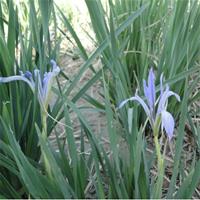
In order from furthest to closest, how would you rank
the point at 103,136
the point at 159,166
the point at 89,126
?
the point at 103,136 → the point at 89,126 → the point at 159,166

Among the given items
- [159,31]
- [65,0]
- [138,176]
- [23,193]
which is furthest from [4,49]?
[65,0]

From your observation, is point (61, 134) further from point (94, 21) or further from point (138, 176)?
point (138, 176)

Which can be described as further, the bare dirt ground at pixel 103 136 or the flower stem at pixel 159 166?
the bare dirt ground at pixel 103 136

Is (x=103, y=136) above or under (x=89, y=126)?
under

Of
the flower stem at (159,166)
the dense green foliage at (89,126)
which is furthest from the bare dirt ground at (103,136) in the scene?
the flower stem at (159,166)

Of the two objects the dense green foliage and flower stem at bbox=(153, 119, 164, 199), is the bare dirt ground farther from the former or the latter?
flower stem at bbox=(153, 119, 164, 199)

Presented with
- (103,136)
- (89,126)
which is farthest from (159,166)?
(103,136)

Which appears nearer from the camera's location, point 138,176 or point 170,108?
point 138,176

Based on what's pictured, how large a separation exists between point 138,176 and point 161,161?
0.39 ft

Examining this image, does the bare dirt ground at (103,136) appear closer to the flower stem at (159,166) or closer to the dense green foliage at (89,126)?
the dense green foliage at (89,126)

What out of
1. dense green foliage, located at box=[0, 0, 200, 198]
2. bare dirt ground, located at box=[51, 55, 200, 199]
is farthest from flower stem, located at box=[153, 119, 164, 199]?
bare dirt ground, located at box=[51, 55, 200, 199]

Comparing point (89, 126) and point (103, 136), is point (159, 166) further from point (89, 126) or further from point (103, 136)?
point (103, 136)

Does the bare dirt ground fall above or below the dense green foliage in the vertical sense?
below

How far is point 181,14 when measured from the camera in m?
1.06
